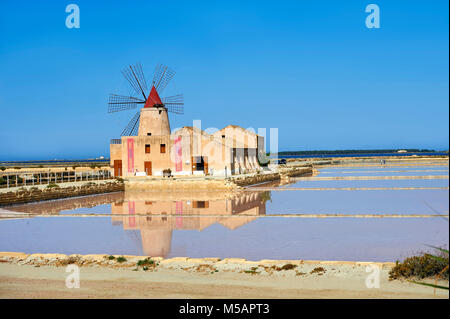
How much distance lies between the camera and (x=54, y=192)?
16.5 m

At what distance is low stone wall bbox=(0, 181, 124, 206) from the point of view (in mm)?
14576

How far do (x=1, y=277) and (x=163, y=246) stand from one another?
2.70m

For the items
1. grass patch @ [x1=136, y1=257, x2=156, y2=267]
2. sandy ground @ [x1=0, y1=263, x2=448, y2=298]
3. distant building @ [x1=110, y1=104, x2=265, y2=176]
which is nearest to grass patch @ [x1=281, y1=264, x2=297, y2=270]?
sandy ground @ [x1=0, y1=263, x2=448, y2=298]

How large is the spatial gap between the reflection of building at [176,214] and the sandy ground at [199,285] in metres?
1.70

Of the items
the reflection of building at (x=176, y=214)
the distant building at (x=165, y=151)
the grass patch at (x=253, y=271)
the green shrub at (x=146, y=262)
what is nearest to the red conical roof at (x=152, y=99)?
the distant building at (x=165, y=151)

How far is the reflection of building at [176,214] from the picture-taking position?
8434 mm

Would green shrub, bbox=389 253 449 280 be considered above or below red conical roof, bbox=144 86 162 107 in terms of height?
below

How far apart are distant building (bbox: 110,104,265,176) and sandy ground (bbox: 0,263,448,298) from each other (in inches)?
670

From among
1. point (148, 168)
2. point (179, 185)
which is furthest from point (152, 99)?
point (179, 185)

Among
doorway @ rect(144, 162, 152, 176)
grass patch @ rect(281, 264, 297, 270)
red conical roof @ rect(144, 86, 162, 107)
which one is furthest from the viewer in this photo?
red conical roof @ rect(144, 86, 162, 107)

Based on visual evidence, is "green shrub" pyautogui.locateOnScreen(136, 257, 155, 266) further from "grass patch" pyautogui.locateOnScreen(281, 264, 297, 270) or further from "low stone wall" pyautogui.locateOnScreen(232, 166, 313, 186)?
"low stone wall" pyautogui.locateOnScreen(232, 166, 313, 186)

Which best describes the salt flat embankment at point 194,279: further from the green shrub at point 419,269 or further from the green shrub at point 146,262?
the green shrub at point 419,269

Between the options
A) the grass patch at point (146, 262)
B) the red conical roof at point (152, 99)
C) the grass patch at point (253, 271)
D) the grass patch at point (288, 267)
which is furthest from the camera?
the red conical roof at point (152, 99)

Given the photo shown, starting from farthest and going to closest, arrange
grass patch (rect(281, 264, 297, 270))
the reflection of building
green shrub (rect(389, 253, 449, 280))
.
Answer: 1. the reflection of building
2. grass patch (rect(281, 264, 297, 270))
3. green shrub (rect(389, 253, 449, 280))
